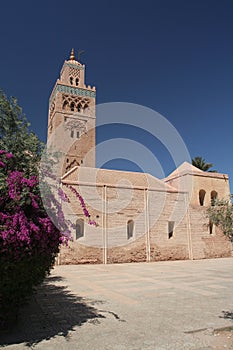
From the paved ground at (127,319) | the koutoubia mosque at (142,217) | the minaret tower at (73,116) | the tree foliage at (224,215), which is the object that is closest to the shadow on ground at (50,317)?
the paved ground at (127,319)

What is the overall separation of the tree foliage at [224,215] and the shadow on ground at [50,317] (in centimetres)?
331

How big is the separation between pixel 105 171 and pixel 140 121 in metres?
8.41

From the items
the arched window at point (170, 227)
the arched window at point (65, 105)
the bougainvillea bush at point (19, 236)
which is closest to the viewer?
the bougainvillea bush at point (19, 236)

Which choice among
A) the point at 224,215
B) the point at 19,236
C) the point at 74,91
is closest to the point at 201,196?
the point at 224,215

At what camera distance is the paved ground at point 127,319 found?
4.34 m

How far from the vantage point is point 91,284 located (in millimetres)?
10508

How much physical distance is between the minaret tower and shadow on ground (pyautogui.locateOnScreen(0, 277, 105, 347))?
2925 centimetres

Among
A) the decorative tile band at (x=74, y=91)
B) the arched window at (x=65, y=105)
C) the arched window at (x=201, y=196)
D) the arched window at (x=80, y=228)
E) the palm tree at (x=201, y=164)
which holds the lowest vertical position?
the arched window at (x=80, y=228)

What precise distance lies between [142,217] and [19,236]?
690 inches

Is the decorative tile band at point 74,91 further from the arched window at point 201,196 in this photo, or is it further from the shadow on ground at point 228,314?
the shadow on ground at point 228,314

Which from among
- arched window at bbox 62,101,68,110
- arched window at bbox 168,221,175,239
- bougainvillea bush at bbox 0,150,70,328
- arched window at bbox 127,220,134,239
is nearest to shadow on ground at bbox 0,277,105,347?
bougainvillea bush at bbox 0,150,70,328

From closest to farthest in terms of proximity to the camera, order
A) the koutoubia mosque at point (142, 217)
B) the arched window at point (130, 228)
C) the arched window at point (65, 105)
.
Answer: the koutoubia mosque at point (142, 217), the arched window at point (130, 228), the arched window at point (65, 105)

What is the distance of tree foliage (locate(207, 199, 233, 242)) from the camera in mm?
5527

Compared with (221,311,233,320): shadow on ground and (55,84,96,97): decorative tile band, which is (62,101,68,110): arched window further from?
(221,311,233,320): shadow on ground
